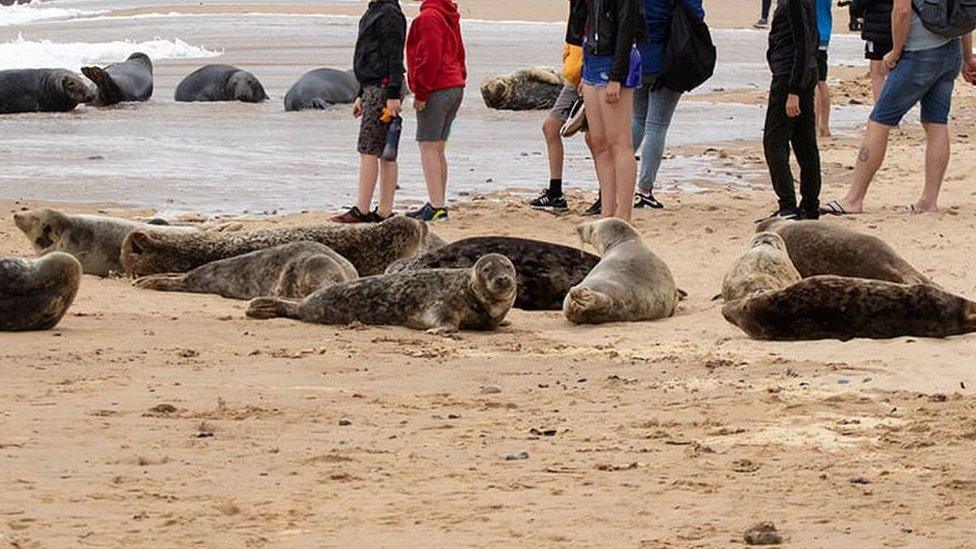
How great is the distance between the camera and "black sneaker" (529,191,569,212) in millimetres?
12531

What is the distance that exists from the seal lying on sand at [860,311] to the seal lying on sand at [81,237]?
13.0 ft

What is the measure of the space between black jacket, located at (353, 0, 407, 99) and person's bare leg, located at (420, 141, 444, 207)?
0.48 metres

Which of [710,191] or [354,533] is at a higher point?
[354,533]

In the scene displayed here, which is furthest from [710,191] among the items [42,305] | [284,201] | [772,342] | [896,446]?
[896,446]

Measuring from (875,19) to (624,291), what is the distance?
5431 millimetres

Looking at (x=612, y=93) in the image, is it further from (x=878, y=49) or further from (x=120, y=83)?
(x=120, y=83)

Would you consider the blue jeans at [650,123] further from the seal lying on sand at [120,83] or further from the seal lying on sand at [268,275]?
the seal lying on sand at [120,83]

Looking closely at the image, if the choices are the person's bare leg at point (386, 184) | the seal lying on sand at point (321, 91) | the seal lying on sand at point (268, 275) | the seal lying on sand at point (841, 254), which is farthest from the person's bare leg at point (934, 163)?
the seal lying on sand at point (321, 91)

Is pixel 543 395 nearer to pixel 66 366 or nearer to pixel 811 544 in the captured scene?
pixel 66 366

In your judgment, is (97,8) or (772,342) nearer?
(772,342)

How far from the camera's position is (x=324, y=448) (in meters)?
5.37

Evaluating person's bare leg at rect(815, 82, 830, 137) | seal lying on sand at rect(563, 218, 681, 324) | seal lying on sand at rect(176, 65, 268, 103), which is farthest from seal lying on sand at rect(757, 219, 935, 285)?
seal lying on sand at rect(176, 65, 268, 103)

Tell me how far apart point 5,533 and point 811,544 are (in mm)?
1904

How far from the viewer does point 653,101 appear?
1236cm
